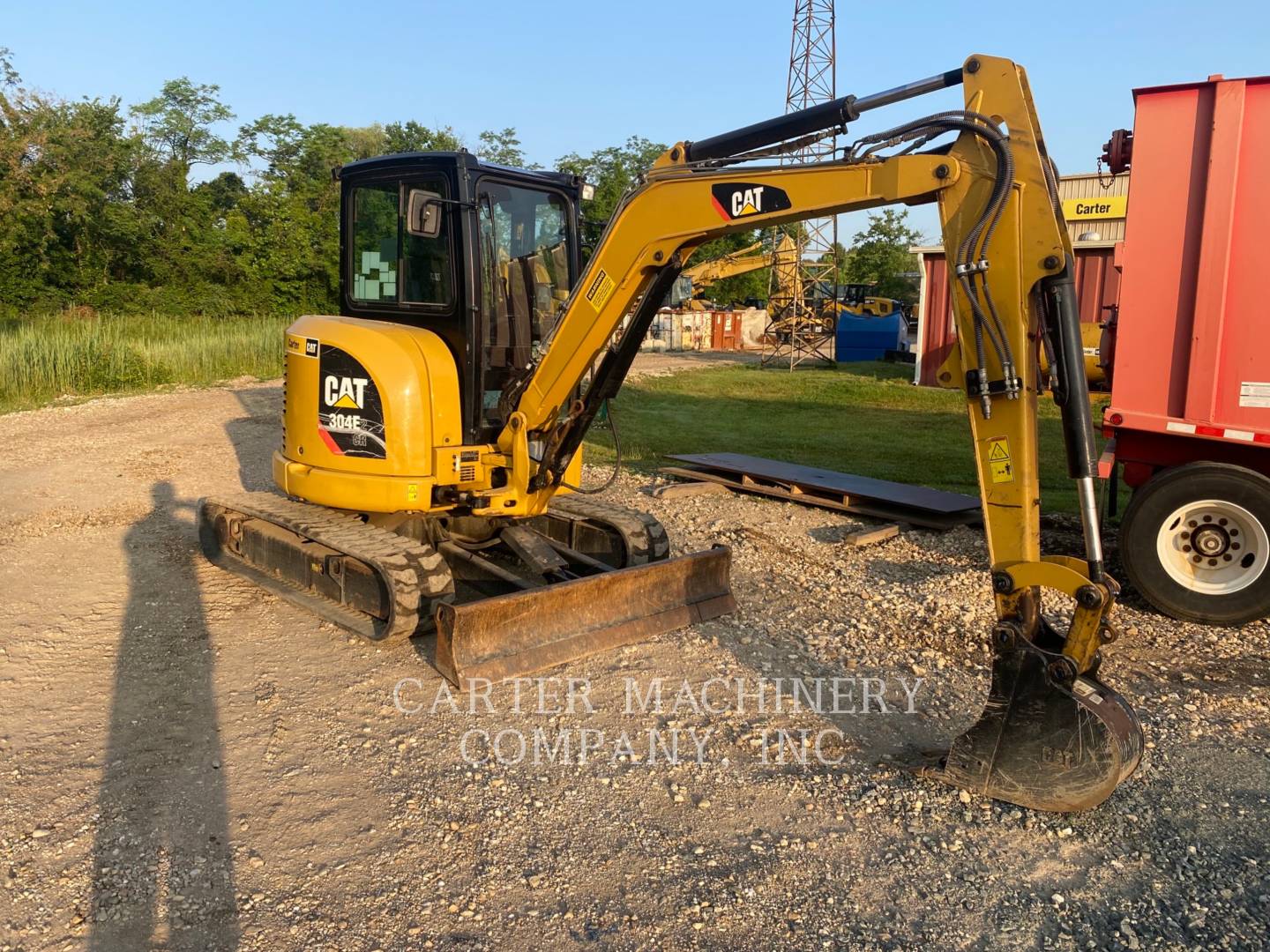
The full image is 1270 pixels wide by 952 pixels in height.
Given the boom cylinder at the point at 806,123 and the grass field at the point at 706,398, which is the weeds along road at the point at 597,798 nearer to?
the boom cylinder at the point at 806,123

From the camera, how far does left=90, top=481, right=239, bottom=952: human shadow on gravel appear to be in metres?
3.25

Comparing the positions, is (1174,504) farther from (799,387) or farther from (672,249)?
(799,387)

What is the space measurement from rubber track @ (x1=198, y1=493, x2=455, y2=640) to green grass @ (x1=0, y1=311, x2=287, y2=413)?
39.2ft

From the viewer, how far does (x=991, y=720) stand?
400 cm

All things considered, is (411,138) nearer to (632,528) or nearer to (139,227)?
(139,227)

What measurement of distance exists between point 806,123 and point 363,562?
337 cm

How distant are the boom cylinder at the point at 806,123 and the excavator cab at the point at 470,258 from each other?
1389 millimetres

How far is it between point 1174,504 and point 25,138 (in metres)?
32.6

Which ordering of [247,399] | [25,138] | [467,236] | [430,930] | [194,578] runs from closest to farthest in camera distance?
[430,930]
[467,236]
[194,578]
[247,399]
[25,138]

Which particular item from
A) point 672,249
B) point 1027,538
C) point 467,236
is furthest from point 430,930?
point 467,236

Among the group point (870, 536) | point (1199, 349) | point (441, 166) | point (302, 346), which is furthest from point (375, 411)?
point (1199, 349)

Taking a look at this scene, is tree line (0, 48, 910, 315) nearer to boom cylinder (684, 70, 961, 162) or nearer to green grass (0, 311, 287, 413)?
green grass (0, 311, 287, 413)

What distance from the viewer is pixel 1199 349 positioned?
643cm

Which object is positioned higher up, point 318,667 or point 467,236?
point 467,236
